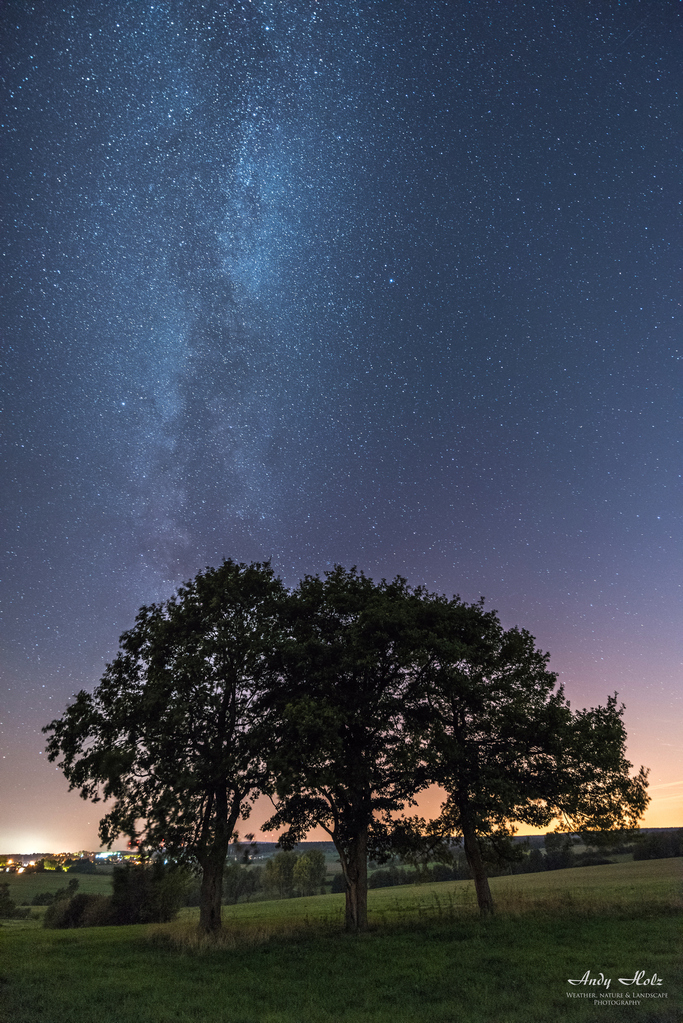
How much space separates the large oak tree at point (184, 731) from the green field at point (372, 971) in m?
4.38

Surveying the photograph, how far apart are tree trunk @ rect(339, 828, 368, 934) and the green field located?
0.91 metres

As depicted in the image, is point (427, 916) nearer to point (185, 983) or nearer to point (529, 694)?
point (529, 694)

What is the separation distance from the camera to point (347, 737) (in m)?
27.9

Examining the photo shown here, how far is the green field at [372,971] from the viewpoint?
12719mm

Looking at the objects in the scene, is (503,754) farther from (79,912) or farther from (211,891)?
(79,912)

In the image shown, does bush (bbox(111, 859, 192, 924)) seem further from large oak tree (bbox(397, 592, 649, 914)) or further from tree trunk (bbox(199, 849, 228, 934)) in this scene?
large oak tree (bbox(397, 592, 649, 914))

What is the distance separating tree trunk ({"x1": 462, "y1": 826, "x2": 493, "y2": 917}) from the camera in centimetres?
2698

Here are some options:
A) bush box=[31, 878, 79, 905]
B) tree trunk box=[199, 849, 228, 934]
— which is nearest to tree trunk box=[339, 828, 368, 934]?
tree trunk box=[199, 849, 228, 934]

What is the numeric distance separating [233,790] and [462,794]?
11662 mm

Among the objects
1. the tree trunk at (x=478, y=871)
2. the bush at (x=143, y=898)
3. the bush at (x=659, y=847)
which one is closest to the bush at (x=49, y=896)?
the bush at (x=143, y=898)

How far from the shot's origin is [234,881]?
100 metres

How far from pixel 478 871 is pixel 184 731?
662 inches

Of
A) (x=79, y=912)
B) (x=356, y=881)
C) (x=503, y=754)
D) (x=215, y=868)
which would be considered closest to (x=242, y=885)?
(x=79, y=912)

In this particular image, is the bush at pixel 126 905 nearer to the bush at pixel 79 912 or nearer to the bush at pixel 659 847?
the bush at pixel 79 912
